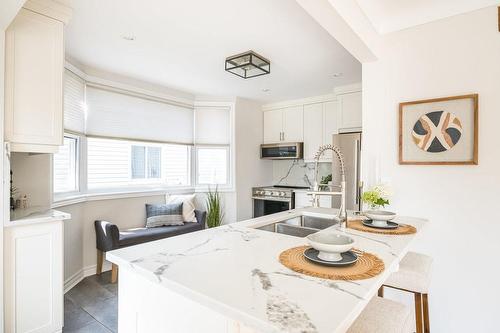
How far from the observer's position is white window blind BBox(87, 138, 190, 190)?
3.44 metres

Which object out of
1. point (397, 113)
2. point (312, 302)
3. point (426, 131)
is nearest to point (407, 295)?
point (426, 131)

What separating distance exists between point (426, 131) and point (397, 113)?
0.86 feet

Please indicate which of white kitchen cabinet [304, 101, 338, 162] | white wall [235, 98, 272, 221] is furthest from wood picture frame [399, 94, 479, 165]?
white wall [235, 98, 272, 221]

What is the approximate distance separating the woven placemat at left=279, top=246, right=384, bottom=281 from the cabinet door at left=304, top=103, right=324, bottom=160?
3539 mm

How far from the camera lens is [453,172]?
1.99 metres

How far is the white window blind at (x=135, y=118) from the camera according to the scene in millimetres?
3385

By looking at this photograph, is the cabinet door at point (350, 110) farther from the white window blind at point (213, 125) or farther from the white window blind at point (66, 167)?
the white window blind at point (66, 167)

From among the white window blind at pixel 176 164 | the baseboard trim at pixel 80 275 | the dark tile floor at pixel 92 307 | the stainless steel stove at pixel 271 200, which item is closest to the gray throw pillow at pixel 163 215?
the white window blind at pixel 176 164

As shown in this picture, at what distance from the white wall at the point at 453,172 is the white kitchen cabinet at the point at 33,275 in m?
2.61

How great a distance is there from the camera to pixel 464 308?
6.36 ft

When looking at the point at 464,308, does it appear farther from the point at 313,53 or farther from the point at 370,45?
the point at 313,53

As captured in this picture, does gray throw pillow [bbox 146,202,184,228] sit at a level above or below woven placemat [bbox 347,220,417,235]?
below

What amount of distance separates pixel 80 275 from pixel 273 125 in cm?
368

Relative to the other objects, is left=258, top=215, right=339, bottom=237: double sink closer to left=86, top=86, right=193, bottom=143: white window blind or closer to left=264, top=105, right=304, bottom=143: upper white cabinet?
left=86, top=86, right=193, bottom=143: white window blind
